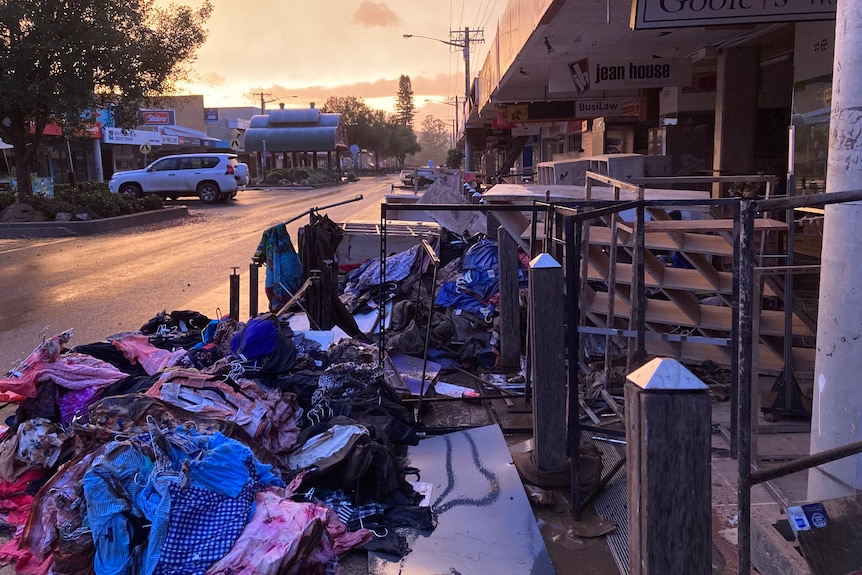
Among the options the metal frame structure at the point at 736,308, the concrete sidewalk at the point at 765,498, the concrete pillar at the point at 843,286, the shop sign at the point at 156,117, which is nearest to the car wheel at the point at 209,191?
the shop sign at the point at 156,117

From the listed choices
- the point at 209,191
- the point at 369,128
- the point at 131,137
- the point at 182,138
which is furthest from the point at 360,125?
the point at 209,191

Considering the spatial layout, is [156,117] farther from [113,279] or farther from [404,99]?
[404,99]

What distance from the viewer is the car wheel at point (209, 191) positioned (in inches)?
1182

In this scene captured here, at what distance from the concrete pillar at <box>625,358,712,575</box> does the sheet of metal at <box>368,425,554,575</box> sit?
1284 mm

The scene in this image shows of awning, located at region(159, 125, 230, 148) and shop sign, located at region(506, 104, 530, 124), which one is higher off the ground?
awning, located at region(159, 125, 230, 148)

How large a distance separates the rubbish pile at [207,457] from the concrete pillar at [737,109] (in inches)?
295

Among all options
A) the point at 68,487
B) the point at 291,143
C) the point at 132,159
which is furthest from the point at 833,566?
the point at 291,143

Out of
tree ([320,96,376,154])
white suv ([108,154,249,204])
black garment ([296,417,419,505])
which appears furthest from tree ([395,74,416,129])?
black garment ([296,417,419,505])

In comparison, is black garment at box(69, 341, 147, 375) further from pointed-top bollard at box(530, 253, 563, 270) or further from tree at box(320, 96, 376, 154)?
tree at box(320, 96, 376, 154)

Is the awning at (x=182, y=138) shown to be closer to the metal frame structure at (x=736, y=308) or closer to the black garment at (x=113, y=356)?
the black garment at (x=113, y=356)

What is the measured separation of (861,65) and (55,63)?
20309 millimetres

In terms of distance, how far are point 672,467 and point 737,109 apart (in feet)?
32.6

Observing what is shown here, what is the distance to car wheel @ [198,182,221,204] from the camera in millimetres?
30031

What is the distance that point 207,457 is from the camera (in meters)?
3.66
